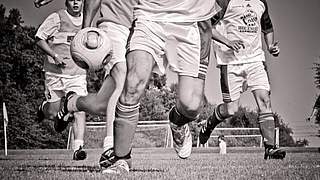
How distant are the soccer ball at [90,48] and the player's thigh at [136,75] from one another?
0.40 m

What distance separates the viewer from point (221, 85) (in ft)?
13.1

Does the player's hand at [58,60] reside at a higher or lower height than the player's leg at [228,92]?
higher

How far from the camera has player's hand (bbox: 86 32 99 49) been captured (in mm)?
2633

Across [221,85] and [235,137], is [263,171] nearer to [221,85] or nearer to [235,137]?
[221,85]

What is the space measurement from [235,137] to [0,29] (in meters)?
2.31

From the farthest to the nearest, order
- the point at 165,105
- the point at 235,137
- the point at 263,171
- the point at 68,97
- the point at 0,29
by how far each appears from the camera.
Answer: the point at 235,137 < the point at 165,105 < the point at 0,29 < the point at 68,97 < the point at 263,171

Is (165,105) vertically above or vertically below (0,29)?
below

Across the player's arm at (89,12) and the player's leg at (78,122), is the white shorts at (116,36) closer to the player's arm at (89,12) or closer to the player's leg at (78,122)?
the player's arm at (89,12)

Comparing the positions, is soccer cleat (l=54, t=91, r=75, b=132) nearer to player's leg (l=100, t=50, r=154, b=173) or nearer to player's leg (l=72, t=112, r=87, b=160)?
player's leg (l=72, t=112, r=87, b=160)

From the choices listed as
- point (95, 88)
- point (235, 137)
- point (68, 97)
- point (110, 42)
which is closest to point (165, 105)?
point (95, 88)

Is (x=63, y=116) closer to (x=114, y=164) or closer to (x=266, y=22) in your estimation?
(x=114, y=164)

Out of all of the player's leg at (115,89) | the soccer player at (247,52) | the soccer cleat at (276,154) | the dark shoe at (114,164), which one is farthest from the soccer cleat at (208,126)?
the dark shoe at (114,164)

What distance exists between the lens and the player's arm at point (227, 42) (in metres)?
3.57

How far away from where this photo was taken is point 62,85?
4.00m
